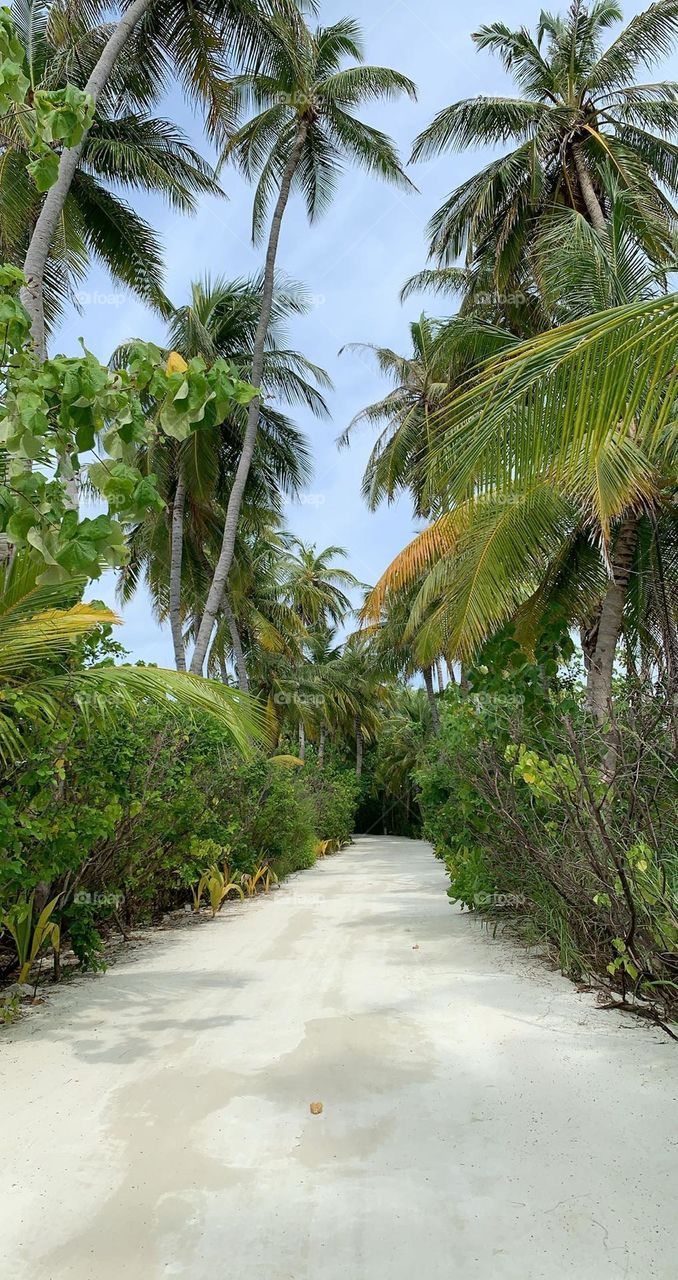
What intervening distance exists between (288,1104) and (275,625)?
2139cm

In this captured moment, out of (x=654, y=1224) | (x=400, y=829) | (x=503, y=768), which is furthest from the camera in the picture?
(x=400, y=829)

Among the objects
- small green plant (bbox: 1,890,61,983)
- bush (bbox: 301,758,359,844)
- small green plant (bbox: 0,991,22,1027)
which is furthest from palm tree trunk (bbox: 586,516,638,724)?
bush (bbox: 301,758,359,844)

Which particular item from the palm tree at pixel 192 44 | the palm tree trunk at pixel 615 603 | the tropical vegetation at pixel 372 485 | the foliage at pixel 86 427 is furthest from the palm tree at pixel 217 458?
the foliage at pixel 86 427

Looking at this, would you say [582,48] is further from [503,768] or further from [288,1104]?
[288,1104]

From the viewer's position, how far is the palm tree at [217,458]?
14.5 meters

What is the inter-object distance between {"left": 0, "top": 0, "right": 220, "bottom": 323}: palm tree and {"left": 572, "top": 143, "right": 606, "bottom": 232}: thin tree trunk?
5782 mm

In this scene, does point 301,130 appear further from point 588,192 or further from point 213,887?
point 213,887

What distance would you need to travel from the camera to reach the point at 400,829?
3847 cm

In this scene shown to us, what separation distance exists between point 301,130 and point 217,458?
6.03m

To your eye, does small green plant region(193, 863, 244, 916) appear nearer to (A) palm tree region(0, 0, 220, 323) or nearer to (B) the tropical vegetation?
(B) the tropical vegetation

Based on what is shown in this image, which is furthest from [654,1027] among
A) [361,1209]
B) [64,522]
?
[64,522]

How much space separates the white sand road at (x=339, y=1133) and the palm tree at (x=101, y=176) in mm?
10497

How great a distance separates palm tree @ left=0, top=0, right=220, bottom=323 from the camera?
1002 cm

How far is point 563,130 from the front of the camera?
11273 millimetres
